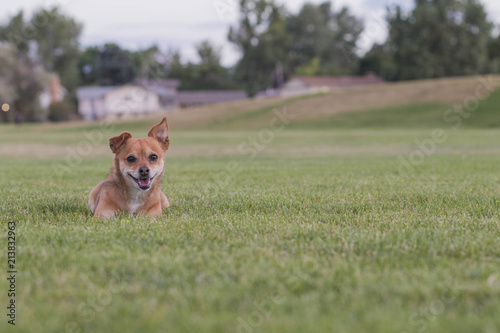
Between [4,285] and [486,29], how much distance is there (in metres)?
97.2

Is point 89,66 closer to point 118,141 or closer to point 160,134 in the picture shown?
point 160,134

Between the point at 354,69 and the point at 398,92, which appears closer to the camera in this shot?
the point at 398,92

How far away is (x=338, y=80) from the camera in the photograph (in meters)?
114

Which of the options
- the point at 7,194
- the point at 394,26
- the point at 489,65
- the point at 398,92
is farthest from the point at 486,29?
the point at 7,194

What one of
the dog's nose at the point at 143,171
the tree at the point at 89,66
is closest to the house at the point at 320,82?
the tree at the point at 89,66

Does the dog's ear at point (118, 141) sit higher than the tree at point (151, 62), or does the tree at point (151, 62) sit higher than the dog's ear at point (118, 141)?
the tree at point (151, 62)

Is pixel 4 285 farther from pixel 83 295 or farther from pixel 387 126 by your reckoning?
pixel 387 126

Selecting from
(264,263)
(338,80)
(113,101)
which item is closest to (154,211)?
(264,263)

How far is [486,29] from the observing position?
87625 millimetres

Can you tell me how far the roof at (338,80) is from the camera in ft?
363

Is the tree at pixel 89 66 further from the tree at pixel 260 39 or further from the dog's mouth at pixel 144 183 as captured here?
the dog's mouth at pixel 144 183

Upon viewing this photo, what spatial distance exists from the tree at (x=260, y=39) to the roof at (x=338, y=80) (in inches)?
289

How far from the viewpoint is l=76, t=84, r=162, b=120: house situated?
4424 inches

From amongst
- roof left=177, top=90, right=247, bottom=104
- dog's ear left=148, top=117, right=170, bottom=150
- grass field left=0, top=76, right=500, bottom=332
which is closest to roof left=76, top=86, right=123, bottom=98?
roof left=177, top=90, right=247, bottom=104
